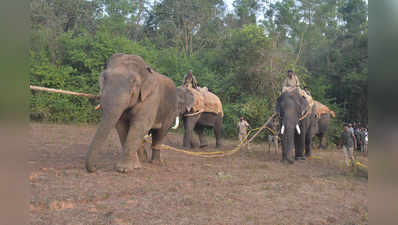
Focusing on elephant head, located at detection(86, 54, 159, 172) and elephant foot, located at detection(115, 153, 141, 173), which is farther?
elephant foot, located at detection(115, 153, 141, 173)

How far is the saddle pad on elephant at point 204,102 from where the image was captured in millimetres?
13195

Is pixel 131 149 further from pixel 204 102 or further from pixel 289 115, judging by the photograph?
pixel 204 102

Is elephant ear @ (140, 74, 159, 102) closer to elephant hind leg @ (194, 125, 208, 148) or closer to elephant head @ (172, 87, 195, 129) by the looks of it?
elephant head @ (172, 87, 195, 129)

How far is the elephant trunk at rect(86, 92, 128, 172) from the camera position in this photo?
578 cm

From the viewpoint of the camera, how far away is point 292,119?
10078 millimetres

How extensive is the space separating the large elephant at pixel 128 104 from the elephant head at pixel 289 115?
13.0ft

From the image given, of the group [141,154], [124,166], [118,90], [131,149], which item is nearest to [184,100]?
[141,154]

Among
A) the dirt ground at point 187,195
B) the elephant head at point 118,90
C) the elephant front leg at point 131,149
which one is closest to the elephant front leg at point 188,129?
the dirt ground at point 187,195

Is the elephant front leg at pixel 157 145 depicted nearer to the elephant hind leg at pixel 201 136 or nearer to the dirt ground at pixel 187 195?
the dirt ground at pixel 187 195

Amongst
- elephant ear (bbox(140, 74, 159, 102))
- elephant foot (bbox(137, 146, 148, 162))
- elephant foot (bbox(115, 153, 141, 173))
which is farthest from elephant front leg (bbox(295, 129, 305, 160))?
elephant foot (bbox(115, 153, 141, 173))

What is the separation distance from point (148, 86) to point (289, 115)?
484cm

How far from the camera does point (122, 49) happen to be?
21344 millimetres
